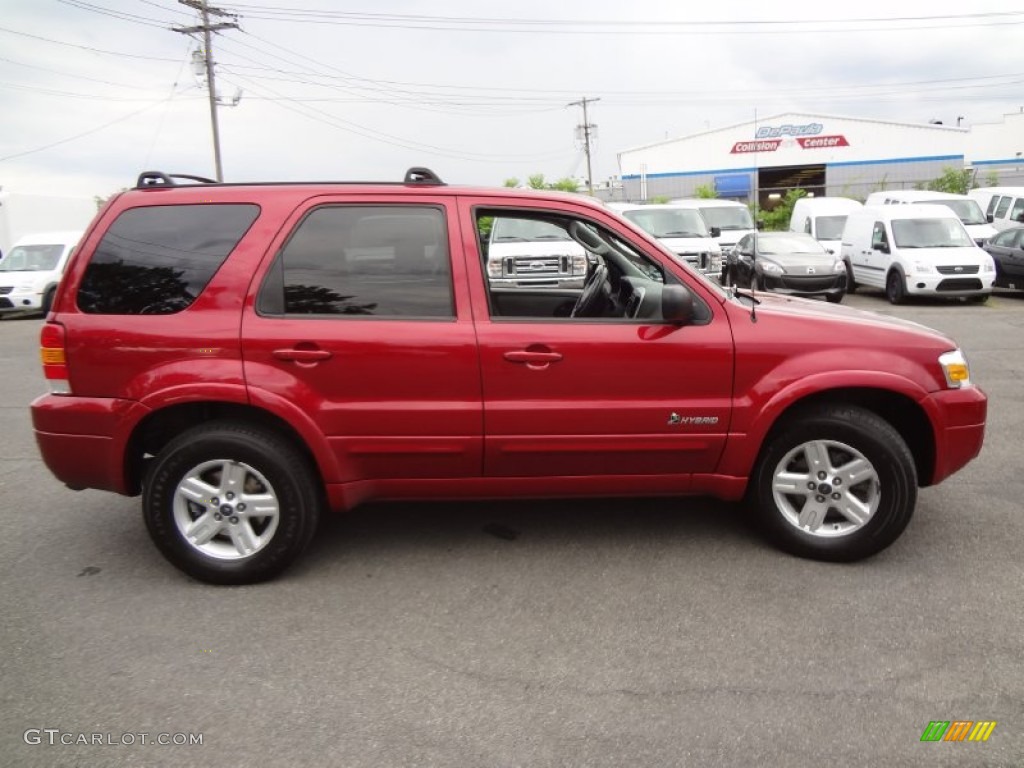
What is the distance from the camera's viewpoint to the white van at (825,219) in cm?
1886

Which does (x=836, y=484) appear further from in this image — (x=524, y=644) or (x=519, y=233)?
(x=519, y=233)

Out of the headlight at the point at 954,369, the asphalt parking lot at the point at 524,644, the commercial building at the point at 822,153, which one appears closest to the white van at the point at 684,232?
the asphalt parking lot at the point at 524,644

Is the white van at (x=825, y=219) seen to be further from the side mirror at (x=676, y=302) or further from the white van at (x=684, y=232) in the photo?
the side mirror at (x=676, y=302)

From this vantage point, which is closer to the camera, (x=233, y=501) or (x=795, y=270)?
(x=233, y=501)

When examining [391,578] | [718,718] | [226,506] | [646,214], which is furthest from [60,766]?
[646,214]

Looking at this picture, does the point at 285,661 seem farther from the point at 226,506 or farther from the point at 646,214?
the point at 646,214

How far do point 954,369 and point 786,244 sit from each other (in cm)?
1239

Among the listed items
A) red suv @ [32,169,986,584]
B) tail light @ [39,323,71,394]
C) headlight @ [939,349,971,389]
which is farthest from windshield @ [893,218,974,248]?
tail light @ [39,323,71,394]

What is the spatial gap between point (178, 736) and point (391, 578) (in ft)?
4.16

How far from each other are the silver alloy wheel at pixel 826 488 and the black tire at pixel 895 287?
12.2m

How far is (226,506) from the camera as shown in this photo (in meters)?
3.57

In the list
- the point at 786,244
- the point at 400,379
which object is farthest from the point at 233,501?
the point at 786,244

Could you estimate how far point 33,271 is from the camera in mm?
16219

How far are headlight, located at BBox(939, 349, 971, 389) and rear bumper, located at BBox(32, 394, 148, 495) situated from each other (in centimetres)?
377
